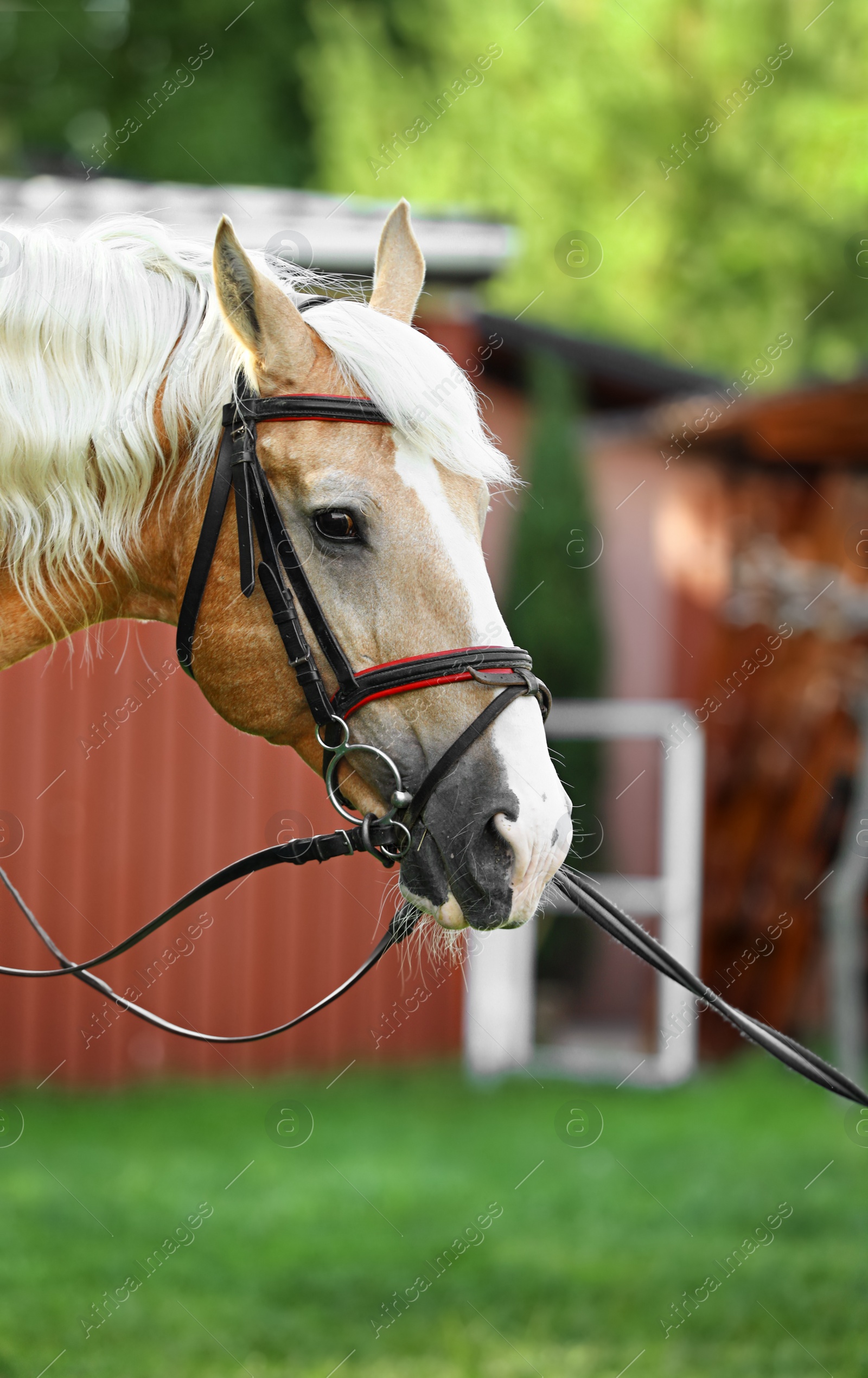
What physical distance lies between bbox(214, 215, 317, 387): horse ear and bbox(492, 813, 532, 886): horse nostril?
87cm

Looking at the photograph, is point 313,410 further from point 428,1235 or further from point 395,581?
point 428,1235

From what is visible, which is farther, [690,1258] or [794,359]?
[794,359]

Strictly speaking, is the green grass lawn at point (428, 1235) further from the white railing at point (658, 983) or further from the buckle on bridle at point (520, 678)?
the buckle on bridle at point (520, 678)

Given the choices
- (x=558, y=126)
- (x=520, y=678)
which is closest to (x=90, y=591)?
(x=520, y=678)

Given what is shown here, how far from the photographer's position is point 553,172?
14.4m

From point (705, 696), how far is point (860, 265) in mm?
7597

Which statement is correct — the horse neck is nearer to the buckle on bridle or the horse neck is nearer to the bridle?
the bridle

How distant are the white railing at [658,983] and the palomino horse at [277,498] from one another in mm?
5258

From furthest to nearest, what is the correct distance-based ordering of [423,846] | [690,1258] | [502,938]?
[502,938] < [690,1258] < [423,846]

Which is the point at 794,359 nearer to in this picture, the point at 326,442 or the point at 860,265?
the point at 860,265

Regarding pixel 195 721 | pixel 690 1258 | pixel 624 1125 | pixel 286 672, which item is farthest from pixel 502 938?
pixel 286 672

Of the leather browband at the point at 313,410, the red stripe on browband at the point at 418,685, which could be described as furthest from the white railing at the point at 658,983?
the leather browband at the point at 313,410

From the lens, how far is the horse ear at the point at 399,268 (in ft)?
8.05

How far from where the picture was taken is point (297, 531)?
6.88ft
